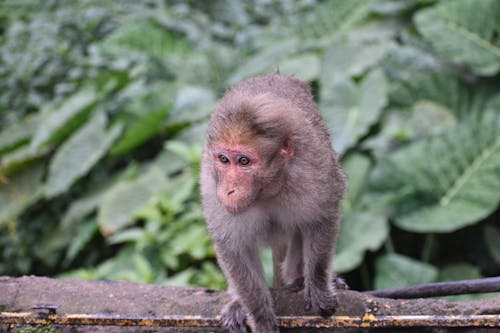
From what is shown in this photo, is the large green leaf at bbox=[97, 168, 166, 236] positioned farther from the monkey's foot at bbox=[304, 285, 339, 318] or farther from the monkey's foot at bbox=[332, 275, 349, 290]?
the monkey's foot at bbox=[304, 285, 339, 318]

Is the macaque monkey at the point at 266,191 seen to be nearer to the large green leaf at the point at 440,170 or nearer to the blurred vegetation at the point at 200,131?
the blurred vegetation at the point at 200,131

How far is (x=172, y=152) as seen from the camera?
23.5 feet

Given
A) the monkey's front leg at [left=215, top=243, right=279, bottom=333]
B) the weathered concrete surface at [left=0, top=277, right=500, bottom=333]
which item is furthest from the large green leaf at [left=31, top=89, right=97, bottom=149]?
the monkey's front leg at [left=215, top=243, right=279, bottom=333]

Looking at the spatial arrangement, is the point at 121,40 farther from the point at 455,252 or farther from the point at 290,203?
the point at 290,203

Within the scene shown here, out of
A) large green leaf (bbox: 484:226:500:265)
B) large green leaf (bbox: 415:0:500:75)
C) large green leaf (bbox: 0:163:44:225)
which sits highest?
large green leaf (bbox: 415:0:500:75)

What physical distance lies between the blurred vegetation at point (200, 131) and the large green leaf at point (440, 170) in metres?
0.01

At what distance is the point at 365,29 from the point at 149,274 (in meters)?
4.66

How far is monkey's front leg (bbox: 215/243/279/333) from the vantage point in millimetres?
3178

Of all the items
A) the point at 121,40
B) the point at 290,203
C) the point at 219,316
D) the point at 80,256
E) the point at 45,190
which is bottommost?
the point at 80,256

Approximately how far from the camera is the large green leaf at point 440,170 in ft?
19.5

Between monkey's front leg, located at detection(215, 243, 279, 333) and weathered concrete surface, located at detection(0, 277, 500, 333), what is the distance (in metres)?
0.09

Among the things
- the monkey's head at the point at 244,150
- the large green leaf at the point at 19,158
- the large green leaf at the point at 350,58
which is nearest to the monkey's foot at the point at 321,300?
the monkey's head at the point at 244,150

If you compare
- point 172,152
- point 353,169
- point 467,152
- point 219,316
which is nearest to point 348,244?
point 353,169

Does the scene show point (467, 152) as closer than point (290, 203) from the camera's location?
No
